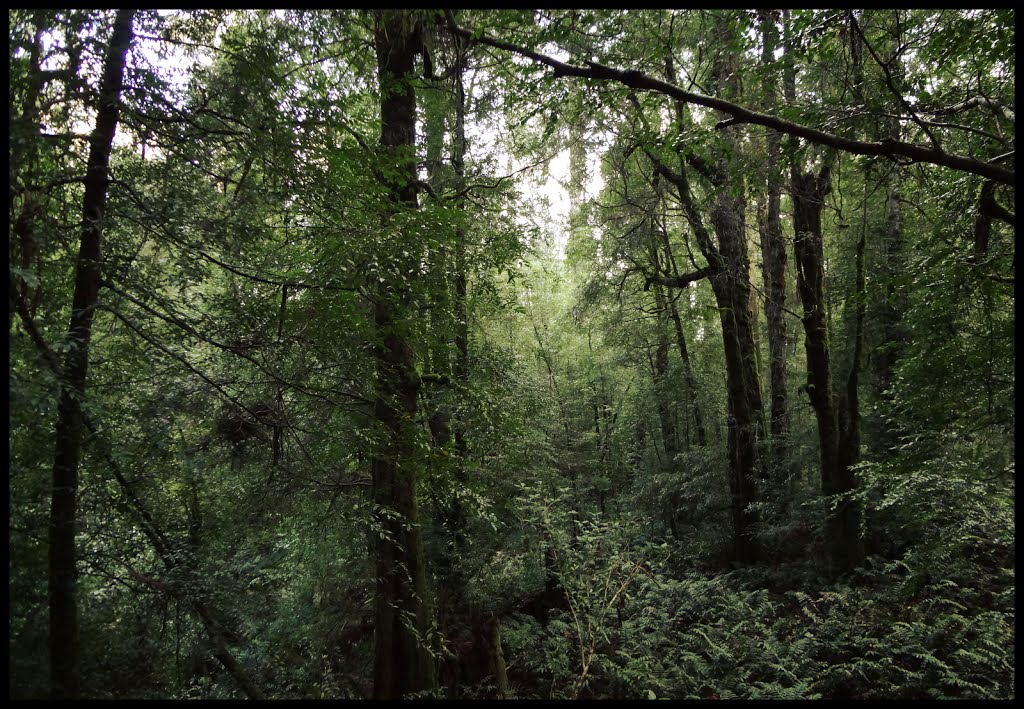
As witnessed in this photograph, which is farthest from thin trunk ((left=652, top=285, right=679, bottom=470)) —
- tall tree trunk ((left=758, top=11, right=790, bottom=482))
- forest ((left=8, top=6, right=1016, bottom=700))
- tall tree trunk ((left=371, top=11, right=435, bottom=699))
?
tall tree trunk ((left=371, top=11, right=435, bottom=699))

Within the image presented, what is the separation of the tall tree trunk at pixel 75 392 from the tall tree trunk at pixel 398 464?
188 cm

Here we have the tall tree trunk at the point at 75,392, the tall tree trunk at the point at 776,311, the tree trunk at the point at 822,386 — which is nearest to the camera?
the tall tree trunk at the point at 75,392

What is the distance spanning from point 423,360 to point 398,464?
197 cm

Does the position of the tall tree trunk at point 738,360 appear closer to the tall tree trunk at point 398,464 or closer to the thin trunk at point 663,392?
the thin trunk at point 663,392

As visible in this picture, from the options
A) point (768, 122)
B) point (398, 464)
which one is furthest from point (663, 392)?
point (768, 122)

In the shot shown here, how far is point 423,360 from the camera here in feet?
20.4

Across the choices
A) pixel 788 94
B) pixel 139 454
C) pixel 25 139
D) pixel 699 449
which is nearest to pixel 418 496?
pixel 139 454

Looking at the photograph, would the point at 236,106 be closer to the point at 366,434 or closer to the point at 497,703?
the point at 366,434

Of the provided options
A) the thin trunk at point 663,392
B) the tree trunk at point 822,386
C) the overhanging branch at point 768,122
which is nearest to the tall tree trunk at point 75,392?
the overhanging branch at point 768,122

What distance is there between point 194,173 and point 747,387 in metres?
9.00

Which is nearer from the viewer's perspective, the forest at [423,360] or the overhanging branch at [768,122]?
the overhanging branch at [768,122]

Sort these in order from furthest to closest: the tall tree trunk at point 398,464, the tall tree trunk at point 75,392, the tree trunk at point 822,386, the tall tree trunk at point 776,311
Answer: the tall tree trunk at point 776,311 < the tree trunk at point 822,386 < the tall tree trunk at point 398,464 < the tall tree trunk at point 75,392

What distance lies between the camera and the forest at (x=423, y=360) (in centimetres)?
295

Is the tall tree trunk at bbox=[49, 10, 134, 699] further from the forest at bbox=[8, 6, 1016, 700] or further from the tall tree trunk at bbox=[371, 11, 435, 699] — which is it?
the tall tree trunk at bbox=[371, 11, 435, 699]
